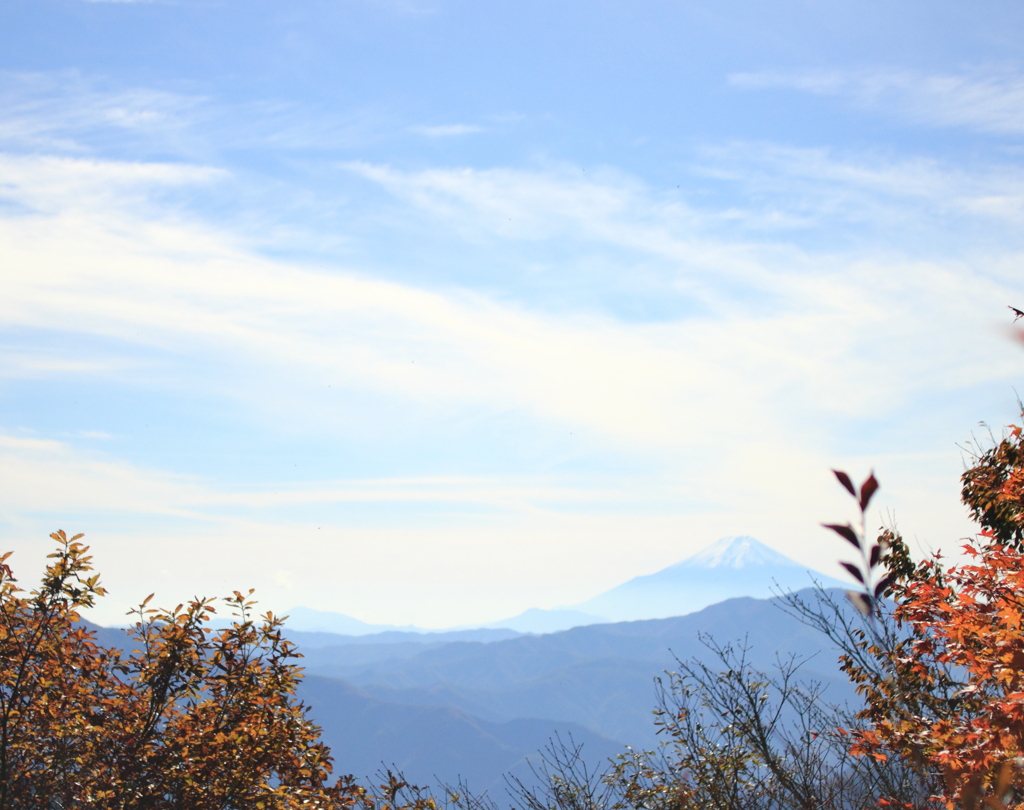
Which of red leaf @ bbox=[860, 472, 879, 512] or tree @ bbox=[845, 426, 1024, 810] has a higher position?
red leaf @ bbox=[860, 472, 879, 512]

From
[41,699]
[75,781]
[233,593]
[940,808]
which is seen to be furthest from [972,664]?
[41,699]

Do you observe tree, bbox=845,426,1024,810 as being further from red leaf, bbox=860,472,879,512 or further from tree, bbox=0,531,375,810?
tree, bbox=0,531,375,810

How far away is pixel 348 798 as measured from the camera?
921cm

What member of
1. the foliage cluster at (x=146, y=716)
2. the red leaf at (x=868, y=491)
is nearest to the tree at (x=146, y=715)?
the foliage cluster at (x=146, y=716)

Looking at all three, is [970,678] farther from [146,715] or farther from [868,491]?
[146,715]

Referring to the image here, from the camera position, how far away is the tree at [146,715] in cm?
796

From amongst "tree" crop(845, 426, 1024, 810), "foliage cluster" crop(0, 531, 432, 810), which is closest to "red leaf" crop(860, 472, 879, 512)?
"tree" crop(845, 426, 1024, 810)

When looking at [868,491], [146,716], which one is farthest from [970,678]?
[146,716]

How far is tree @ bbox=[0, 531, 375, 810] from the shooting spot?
7.96 meters

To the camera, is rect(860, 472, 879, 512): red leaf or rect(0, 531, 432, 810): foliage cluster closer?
rect(860, 472, 879, 512): red leaf

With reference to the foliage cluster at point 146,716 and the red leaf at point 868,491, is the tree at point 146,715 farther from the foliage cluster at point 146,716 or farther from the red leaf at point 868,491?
the red leaf at point 868,491

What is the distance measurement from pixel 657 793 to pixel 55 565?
912 centimetres

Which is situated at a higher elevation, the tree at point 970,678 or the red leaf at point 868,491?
the red leaf at point 868,491

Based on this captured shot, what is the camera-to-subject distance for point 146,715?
8438 millimetres
